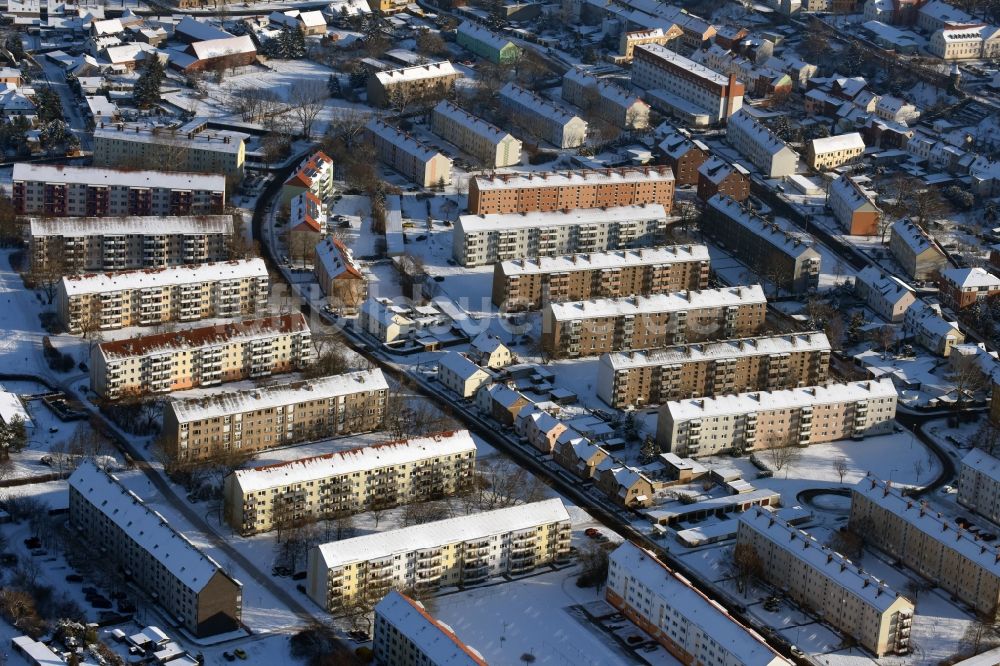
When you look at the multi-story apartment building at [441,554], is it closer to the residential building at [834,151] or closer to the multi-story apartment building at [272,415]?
the multi-story apartment building at [272,415]

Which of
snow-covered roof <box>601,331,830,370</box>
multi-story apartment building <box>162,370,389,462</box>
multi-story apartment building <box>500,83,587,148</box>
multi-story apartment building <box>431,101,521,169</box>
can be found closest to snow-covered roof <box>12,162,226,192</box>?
multi-story apartment building <box>431,101,521,169</box>

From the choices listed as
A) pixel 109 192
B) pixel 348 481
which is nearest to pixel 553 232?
pixel 109 192

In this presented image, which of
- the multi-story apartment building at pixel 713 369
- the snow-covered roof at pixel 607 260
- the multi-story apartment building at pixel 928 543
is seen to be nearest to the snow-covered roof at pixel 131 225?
the snow-covered roof at pixel 607 260

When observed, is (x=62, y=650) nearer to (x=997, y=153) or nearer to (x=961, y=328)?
(x=961, y=328)

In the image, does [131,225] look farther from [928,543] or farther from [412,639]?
[928,543]

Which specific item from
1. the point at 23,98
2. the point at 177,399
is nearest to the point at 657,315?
the point at 177,399

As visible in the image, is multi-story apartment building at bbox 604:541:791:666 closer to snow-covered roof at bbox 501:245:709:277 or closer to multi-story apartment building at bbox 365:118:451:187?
snow-covered roof at bbox 501:245:709:277
